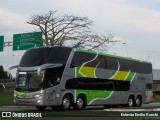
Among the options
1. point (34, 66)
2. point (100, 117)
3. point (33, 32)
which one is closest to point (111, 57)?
point (34, 66)

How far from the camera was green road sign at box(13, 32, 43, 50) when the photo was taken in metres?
47.2

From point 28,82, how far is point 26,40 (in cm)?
2508

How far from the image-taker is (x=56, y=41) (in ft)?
161

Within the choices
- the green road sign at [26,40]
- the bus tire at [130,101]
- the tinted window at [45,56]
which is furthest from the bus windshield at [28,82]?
the green road sign at [26,40]

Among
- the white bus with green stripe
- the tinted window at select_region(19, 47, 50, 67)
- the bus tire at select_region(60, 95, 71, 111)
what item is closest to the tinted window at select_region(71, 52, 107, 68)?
the white bus with green stripe

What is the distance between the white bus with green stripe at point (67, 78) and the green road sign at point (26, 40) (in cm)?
1944

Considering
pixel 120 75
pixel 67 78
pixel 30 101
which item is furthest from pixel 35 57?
pixel 120 75

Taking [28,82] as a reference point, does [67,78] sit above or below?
above

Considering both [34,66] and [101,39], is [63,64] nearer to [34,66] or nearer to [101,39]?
[34,66]

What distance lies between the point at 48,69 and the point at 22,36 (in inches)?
1023

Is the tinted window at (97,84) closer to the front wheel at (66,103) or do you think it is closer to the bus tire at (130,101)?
the front wheel at (66,103)

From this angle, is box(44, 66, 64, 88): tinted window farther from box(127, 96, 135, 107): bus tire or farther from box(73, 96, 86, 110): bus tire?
box(127, 96, 135, 107): bus tire

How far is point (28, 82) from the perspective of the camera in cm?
A: 2327

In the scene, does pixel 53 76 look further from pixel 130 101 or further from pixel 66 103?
pixel 130 101
